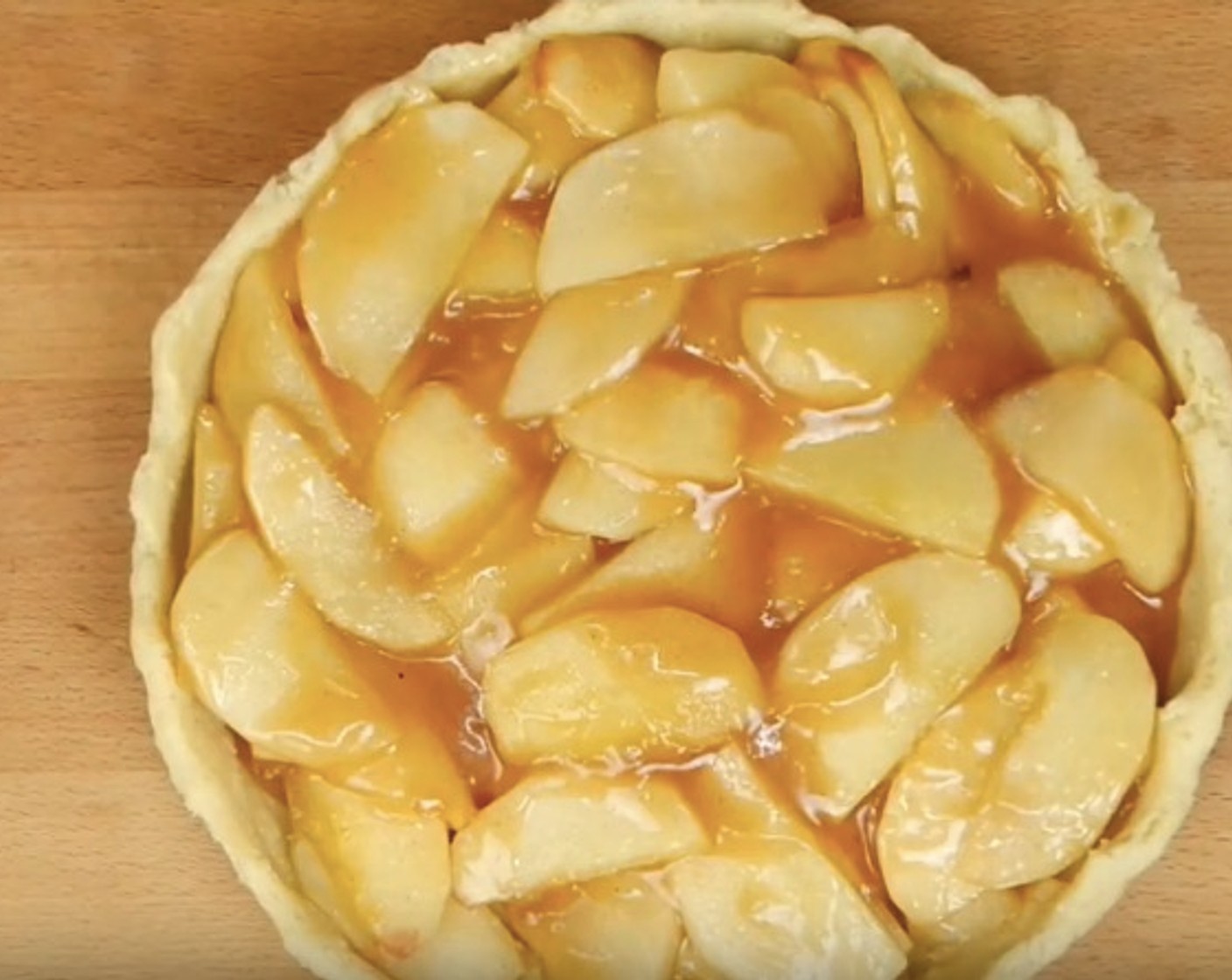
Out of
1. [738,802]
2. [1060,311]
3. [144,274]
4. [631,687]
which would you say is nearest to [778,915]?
[738,802]

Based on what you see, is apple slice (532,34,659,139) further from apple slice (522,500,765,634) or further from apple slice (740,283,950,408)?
apple slice (522,500,765,634)

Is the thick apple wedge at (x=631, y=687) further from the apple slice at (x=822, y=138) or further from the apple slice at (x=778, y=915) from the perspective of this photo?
the apple slice at (x=822, y=138)

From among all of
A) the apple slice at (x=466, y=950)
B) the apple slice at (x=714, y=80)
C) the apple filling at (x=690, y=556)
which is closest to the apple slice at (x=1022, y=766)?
the apple filling at (x=690, y=556)

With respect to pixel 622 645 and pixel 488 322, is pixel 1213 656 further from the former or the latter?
pixel 488 322

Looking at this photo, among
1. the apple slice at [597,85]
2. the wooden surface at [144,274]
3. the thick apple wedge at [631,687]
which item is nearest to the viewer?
the thick apple wedge at [631,687]

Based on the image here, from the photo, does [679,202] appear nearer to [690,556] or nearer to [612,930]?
[690,556]

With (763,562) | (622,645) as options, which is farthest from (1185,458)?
(622,645)
